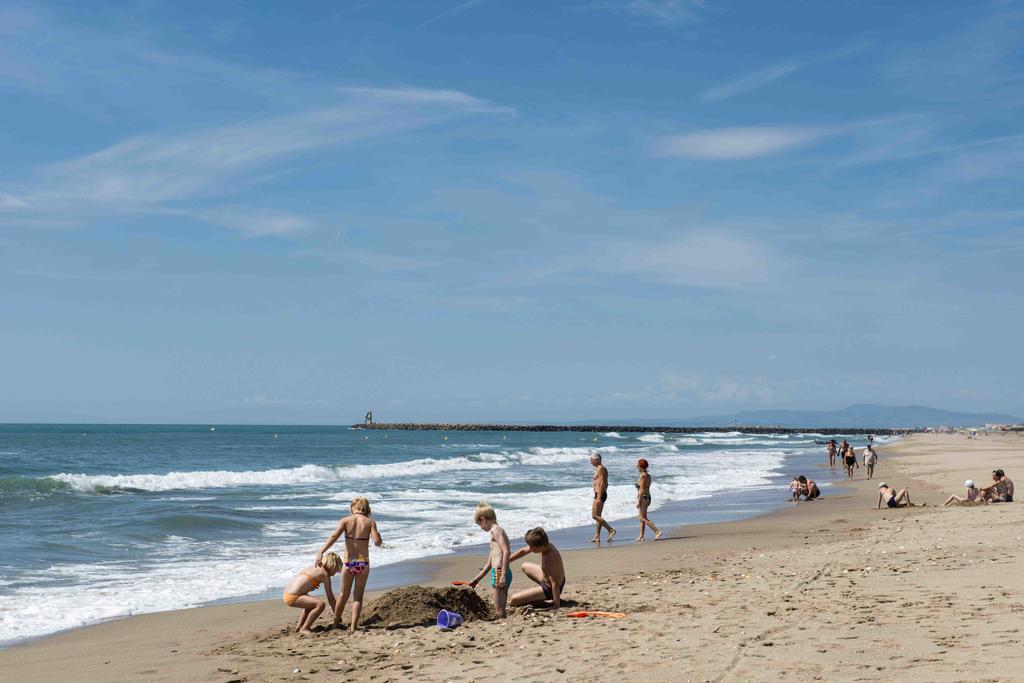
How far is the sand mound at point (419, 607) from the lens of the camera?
880 cm

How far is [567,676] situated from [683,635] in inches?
57.9

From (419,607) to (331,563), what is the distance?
93 cm

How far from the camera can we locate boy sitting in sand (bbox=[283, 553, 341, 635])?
28.7ft

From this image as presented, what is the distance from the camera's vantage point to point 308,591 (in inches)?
350

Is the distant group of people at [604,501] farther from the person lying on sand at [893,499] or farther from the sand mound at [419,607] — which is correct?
the person lying on sand at [893,499]

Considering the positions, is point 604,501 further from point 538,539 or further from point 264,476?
point 264,476

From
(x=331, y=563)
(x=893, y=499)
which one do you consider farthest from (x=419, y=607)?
(x=893, y=499)

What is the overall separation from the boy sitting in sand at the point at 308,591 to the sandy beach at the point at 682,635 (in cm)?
18

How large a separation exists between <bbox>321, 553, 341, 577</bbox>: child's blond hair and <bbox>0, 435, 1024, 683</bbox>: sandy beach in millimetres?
577

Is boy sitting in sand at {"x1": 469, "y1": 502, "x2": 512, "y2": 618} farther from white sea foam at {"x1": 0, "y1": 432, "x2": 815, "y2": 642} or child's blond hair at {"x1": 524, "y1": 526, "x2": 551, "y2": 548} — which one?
white sea foam at {"x1": 0, "y1": 432, "x2": 815, "y2": 642}

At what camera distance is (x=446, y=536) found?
1650 centimetres

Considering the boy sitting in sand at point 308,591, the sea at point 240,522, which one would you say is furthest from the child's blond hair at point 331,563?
the sea at point 240,522

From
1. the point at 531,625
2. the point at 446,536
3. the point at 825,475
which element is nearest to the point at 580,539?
the point at 446,536

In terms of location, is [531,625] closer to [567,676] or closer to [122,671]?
[567,676]
